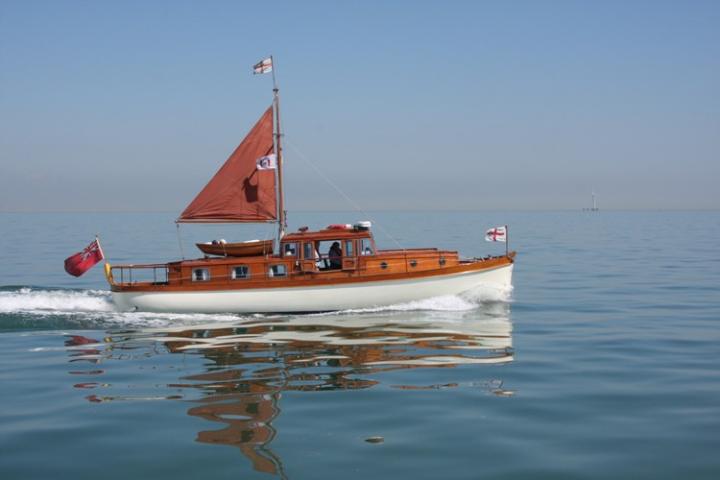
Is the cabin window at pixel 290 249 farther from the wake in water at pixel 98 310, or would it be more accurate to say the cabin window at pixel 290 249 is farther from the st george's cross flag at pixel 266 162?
the st george's cross flag at pixel 266 162

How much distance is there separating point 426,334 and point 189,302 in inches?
420

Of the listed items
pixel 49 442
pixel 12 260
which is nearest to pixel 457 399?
pixel 49 442

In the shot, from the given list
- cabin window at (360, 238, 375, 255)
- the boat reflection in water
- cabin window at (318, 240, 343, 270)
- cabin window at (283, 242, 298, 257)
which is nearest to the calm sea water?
the boat reflection in water

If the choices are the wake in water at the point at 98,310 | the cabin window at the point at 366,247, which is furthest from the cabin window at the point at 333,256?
the wake in water at the point at 98,310

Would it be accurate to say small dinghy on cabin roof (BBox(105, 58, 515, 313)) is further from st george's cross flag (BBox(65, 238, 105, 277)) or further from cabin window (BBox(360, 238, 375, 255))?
st george's cross flag (BBox(65, 238, 105, 277))

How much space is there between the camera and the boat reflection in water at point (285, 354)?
14.5 m

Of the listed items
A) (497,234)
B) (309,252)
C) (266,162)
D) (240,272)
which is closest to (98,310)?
(240,272)

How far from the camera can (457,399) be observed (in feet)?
50.8

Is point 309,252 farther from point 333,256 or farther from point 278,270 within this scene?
point 278,270

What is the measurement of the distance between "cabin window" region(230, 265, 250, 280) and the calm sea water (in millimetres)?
1817

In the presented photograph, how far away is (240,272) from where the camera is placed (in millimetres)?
28953

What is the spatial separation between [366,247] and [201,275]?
703 cm

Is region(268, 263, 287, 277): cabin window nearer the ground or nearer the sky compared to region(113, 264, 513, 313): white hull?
nearer the sky

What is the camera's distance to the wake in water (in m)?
26.8
